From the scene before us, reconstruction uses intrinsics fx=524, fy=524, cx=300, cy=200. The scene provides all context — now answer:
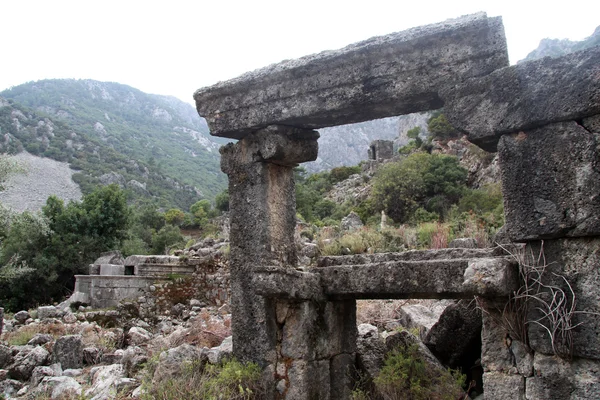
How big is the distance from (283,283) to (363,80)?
177cm

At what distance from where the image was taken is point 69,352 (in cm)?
704

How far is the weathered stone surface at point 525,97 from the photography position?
3.28 metres

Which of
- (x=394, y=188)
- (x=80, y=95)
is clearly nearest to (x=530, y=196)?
(x=394, y=188)

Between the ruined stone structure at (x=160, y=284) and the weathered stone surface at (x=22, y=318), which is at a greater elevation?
the ruined stone structure at (x=160, y=284)

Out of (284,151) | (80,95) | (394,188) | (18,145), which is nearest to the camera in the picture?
(284,151)

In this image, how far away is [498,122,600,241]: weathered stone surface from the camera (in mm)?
3232

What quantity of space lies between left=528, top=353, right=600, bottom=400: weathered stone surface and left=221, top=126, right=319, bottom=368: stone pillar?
→ 2131 mm

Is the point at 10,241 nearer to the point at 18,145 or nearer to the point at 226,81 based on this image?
the point at 226,81

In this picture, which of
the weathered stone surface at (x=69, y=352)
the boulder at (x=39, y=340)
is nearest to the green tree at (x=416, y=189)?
the boulder at (x=39, y=340)

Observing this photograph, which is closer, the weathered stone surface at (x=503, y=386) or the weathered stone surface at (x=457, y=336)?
the weathered stone surface at (x=503, y=386)

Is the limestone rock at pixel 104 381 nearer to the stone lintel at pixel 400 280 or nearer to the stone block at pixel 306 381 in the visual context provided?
the stone block at pixel 306 381

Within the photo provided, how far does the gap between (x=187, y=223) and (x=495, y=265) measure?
34126 millimetres

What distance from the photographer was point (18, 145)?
55.8 meters

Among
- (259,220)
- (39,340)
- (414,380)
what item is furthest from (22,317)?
(414,380)
